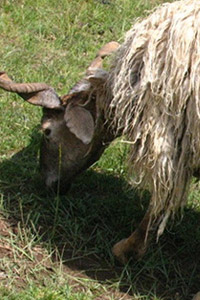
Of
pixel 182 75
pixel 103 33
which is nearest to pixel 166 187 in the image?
pixel 182 75

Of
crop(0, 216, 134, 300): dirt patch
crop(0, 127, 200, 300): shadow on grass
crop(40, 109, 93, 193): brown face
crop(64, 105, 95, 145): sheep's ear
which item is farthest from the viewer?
crop(40, 109, 93, 193): brown face

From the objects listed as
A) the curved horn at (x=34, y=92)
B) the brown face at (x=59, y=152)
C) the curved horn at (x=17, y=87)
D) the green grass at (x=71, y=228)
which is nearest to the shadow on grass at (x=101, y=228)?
the green grass at (x=71, y=228)

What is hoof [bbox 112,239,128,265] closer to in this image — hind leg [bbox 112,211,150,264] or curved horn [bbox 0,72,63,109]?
hind leg [bbox 112,211,150,264]

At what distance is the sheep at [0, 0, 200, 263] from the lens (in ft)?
13.7

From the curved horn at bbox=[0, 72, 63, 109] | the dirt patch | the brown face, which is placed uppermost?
the curved horn at bbox=[0, 72, 63, 109]

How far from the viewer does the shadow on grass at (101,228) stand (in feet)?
15.4

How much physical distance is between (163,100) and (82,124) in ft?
2.62

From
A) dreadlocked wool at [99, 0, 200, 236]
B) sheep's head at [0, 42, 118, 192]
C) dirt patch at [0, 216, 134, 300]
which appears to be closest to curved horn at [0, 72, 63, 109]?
sheep's head at [0, 42, 118, 192]

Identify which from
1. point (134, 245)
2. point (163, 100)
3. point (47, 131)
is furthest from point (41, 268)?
point (163, 100)

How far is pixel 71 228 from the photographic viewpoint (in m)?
5.05

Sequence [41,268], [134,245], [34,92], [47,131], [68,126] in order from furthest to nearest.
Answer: [47,131]
[34,92]
[68,126]
[134,245]
[41,268]

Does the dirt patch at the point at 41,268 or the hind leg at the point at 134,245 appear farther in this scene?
the hind leg at the point at 134,245

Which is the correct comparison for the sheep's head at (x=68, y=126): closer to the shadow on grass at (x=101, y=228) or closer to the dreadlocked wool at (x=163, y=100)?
the shadow on grass at (x=101, y=228)

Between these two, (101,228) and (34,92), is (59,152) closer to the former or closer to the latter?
(34,92)
